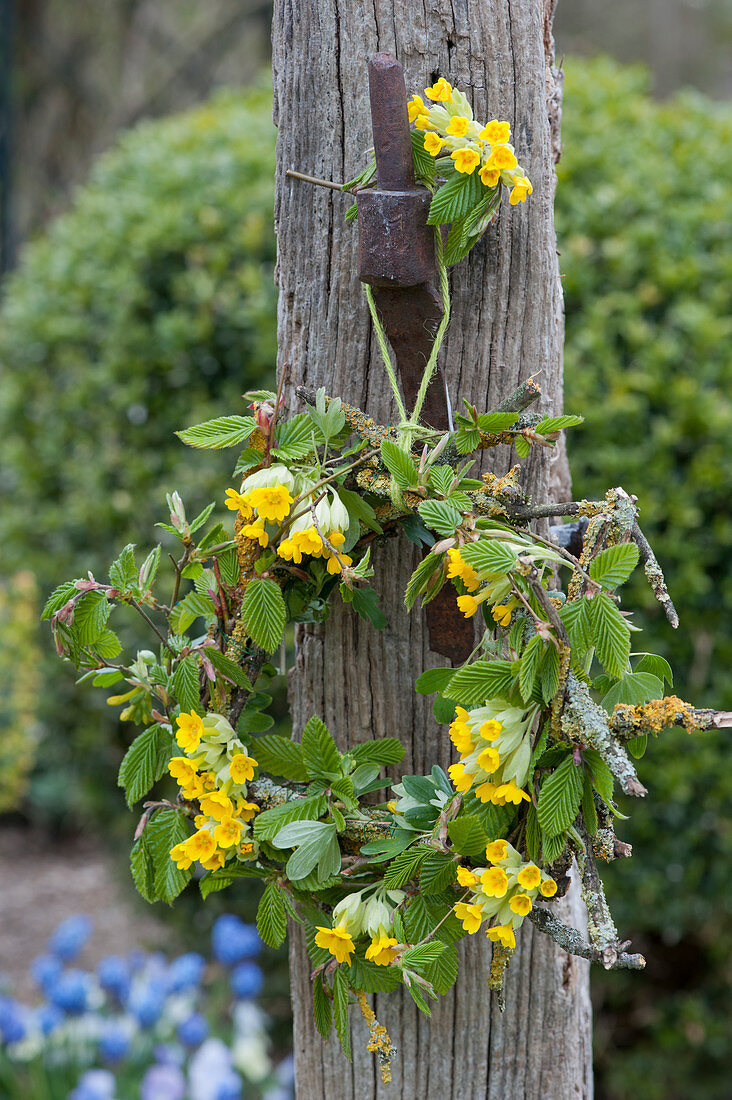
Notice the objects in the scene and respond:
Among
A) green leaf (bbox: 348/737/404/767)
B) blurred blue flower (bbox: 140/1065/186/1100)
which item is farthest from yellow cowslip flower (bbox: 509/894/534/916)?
blurred blue flower (bbox: 140/1065/186/1100)

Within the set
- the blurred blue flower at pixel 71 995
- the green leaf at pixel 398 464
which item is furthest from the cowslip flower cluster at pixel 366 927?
the blurred blue flower at pixel 71 995

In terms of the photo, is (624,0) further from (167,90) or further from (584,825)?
(584,825)

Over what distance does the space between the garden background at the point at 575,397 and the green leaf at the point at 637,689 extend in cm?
121

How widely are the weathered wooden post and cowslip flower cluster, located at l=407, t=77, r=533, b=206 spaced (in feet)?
0.34

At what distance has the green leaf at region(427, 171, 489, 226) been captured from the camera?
35.5 inches

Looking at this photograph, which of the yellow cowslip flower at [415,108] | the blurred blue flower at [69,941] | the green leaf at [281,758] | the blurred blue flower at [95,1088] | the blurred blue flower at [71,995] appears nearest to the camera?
the yellow cowslip flower at [415,108]

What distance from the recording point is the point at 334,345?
108cm

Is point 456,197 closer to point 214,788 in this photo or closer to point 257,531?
point 257,531

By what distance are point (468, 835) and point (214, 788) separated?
279 mm

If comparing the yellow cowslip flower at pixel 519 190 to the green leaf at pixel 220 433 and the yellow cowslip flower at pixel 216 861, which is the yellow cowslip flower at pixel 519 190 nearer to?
the green leaf at pixel 220 433

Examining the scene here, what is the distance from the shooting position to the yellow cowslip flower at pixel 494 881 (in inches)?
32.8

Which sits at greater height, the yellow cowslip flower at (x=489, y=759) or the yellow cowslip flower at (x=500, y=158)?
the yellow cowslip flower at (x=500, y=158)

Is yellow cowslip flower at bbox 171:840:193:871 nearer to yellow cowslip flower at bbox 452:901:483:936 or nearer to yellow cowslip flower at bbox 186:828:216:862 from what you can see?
yellow cowslip flower at bbox 186:828:216:862

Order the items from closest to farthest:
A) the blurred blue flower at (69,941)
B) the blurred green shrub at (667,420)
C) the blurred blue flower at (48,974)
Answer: the blurred green shrub at (667,420) < the blurred blue flower at (48,974) < the blurred blue flower at (69,941)
